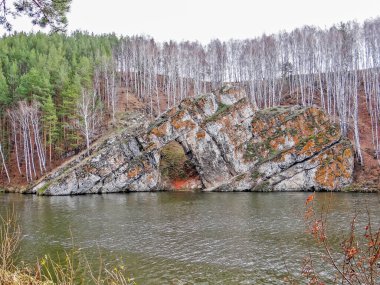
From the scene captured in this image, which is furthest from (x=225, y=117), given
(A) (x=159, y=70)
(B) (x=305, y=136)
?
(A) (x=159, y=70)

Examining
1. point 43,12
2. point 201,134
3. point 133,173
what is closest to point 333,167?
point 201,134

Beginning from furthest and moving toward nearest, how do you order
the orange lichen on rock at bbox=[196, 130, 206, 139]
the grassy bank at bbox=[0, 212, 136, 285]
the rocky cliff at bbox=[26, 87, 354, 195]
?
the orange lichen on rock at bbox=[196, 130, 206, 139] → the rocky cliff at bbox=[26, 87, 354, 195] → the grassy bank at bbox=[0, 212, 136, 285]

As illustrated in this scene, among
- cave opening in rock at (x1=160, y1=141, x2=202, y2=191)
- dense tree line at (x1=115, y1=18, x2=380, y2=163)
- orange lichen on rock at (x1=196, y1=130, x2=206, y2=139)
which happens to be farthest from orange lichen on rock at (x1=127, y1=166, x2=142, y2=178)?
dense tree line at (x1=115, y1=18, x2=380, y2=163)

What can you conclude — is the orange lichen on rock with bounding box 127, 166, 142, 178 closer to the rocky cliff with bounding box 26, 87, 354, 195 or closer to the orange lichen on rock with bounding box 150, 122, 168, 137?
the rocky cliff with bounding box 26, 87, 354, 195

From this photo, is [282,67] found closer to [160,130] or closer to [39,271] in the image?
[160,130]

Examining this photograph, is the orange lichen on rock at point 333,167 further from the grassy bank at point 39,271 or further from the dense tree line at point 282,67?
the grassy bank at point 39,271

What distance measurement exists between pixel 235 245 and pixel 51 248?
10.2 metres

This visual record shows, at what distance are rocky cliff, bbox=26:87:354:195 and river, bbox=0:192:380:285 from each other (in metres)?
10.1

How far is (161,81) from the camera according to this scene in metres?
84.7

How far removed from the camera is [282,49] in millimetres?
68125

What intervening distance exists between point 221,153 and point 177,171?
26.2 ft

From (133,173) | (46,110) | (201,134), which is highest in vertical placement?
(46,110)

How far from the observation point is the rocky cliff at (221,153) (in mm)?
42250

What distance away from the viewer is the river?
14438 mm
